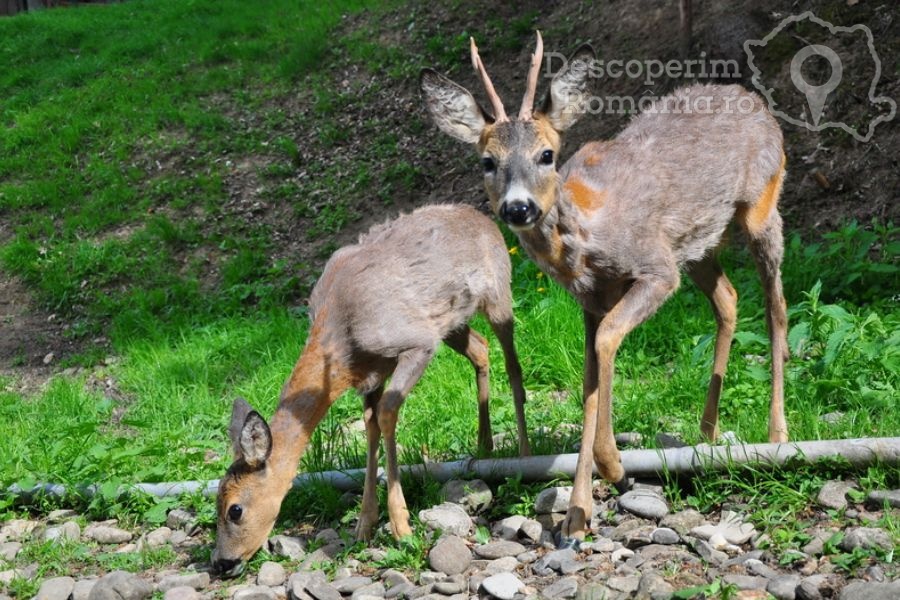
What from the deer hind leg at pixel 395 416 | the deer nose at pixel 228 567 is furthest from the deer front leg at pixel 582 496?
the deer nose at pixel 228 567

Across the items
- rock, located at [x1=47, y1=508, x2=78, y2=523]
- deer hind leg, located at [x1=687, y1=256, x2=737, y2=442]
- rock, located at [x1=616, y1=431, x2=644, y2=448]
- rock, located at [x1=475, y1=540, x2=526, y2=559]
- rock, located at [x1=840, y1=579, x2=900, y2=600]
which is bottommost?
rock, located at [x1=47, y1=508, x2=78, y2=523]

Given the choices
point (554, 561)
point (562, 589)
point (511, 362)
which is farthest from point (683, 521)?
point (511, 362)

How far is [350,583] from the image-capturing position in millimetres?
4570

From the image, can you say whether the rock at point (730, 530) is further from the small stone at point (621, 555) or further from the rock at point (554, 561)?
the rock at point (554, 561)

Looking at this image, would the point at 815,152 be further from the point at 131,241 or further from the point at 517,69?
the point at 131,241

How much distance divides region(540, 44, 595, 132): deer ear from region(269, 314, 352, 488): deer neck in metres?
1.62

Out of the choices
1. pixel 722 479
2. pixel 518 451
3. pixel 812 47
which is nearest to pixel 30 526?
pixel 518 451

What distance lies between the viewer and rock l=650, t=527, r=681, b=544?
442 centimetres

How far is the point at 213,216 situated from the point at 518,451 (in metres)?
6.55

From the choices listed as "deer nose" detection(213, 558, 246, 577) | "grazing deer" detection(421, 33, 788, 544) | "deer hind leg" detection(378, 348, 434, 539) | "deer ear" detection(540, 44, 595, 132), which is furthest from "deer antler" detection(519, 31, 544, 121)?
"deer nose" detection(213, 558, 246, 577)

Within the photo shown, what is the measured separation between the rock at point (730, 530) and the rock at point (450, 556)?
995mm

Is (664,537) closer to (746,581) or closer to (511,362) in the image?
(746,581)

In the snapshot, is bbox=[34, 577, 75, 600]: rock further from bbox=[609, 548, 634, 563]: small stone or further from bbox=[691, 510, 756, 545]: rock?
bbox=[691, 510, 756, 545]: rock

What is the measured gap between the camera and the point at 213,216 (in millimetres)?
11109
